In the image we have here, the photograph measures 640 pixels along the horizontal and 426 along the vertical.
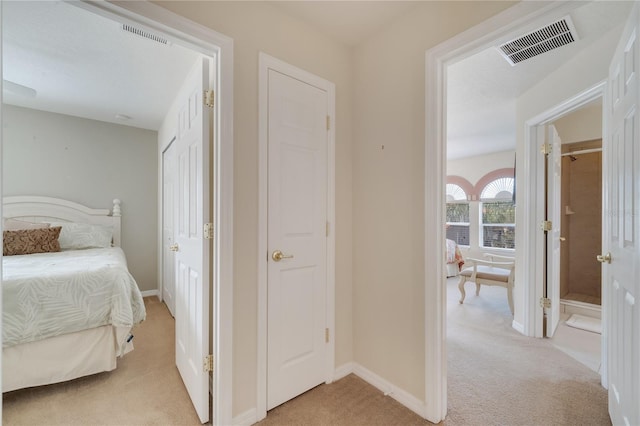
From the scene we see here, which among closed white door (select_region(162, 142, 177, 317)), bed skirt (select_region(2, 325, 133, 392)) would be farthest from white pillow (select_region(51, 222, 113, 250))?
bed skirt (select_region(2, 325, 133, 392))

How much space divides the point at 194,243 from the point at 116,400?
126 centimetres

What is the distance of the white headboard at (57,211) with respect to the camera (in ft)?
11.4

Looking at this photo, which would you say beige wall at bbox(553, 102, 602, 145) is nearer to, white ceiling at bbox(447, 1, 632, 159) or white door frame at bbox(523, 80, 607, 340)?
white ceiling at bbox(447, 1, 632, 159)

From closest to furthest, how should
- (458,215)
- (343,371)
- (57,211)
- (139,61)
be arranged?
(343,371), (139,61), (57,211), (458,215)

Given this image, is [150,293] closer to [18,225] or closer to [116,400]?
[18,225]

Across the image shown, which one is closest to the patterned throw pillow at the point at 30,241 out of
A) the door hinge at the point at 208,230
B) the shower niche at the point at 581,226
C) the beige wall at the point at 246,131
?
the door hinge at the point at 208,230

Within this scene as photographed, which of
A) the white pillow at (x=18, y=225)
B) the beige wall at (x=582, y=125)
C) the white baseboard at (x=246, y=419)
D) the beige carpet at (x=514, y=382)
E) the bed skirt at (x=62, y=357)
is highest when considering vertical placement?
the beige wall at (x=582, y=125)

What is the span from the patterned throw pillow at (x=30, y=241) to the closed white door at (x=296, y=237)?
2.96 meters

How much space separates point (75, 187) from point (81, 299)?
248 centimetres

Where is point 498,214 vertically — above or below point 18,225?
above

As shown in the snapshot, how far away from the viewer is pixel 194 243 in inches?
73.2

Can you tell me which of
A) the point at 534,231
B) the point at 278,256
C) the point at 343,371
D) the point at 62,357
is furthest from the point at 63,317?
the point at 534,231

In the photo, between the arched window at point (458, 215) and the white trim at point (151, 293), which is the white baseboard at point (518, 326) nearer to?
the arched window at point (458, 215)

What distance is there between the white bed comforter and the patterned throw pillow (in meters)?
0.76
